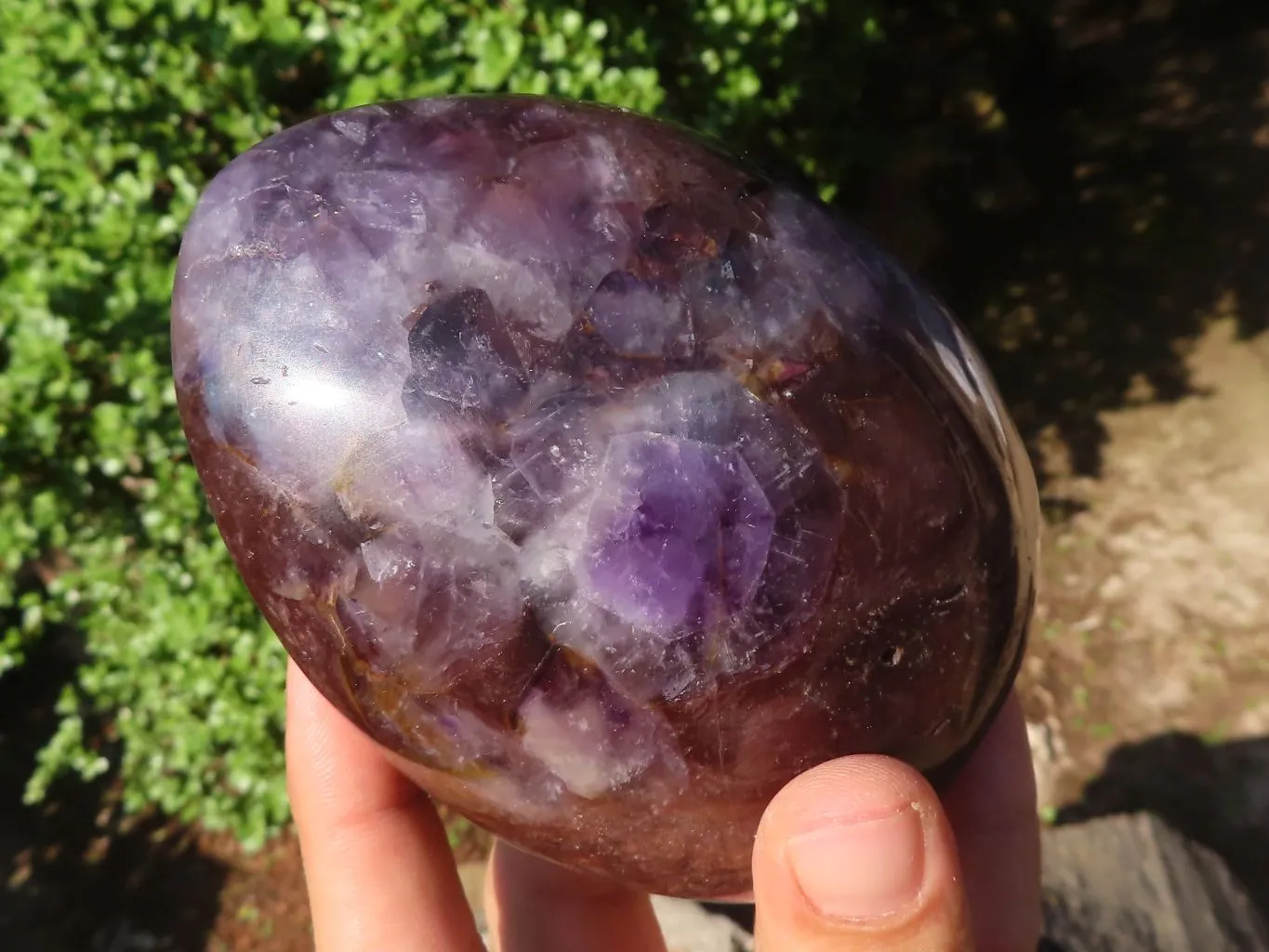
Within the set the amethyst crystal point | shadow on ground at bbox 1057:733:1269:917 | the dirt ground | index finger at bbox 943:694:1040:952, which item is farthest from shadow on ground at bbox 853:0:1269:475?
the amethyst crystal point

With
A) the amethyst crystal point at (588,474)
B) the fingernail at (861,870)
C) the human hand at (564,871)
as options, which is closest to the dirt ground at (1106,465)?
the human hand at (564,871)

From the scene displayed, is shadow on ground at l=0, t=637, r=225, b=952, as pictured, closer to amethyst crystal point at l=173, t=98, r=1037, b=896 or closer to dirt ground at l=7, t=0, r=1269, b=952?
dirt ground at l=7, t=0, r=1269, b=952

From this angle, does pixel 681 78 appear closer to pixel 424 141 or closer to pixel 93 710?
pixel 424 141

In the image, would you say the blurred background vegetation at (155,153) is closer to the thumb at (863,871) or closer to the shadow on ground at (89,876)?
the shadow on ground at (89,876)

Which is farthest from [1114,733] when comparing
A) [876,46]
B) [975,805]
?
[876,46]

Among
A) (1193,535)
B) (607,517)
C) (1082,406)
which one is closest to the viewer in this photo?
(607,517)

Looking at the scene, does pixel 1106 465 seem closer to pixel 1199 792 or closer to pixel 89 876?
pixel 1199 792

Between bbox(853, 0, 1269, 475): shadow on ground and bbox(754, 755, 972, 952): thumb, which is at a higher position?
bbox(754, 755, 972, 952): thumb
